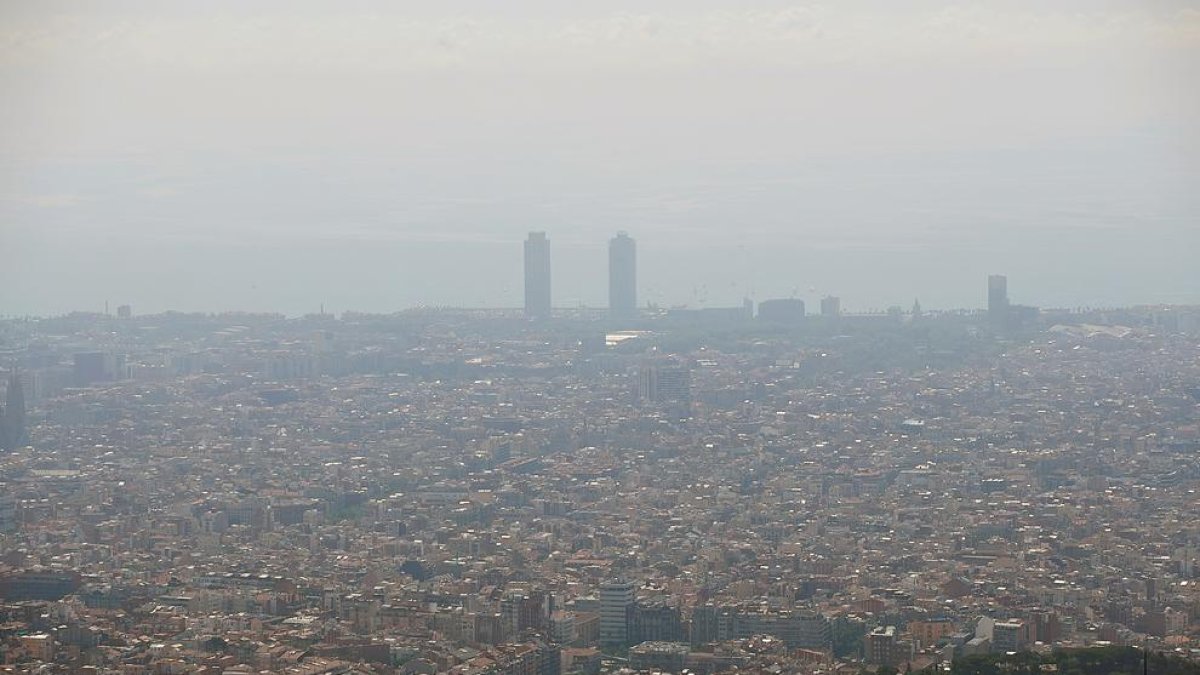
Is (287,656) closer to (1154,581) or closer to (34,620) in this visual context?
(34,620)

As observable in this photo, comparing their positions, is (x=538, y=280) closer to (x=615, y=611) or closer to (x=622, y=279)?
(x=622, y=279)

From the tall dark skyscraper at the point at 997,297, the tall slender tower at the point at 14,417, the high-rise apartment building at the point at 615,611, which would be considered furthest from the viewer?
the tall dark skyscraper at the point at 997,297

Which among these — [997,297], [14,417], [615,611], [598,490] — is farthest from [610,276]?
[615,611]

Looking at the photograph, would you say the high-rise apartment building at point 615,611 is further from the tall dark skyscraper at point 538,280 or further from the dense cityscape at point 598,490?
the tall dark skyscraper at point 538,280

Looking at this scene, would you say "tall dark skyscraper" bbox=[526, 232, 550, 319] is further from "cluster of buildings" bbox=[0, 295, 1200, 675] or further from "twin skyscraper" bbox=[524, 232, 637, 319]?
"cluster of buildings" bbox=[0, 295, 1200, 675]

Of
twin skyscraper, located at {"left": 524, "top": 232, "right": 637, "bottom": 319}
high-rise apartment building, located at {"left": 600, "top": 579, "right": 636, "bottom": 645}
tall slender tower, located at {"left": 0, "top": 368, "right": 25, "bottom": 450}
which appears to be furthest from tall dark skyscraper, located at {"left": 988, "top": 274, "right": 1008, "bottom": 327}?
high-rise apartment building, located at {"left": 600, "top": 579, "right": 636, "bottom": 645}

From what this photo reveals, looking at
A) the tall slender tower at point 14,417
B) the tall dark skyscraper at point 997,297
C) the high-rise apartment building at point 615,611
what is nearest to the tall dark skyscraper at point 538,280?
the tall dark skyscraper at point 997,297
